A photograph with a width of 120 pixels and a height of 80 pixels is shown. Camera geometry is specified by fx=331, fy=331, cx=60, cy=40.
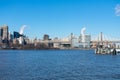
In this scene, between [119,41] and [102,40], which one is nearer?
[119,41]

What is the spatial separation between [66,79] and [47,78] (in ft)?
7.61

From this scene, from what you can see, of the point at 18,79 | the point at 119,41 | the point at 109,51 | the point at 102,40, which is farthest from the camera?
the point at 102,40

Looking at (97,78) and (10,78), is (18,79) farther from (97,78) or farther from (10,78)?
(97,78)

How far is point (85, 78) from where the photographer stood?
39.4 metres

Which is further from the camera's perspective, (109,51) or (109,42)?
(109,42)

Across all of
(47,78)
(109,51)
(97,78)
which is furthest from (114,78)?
(109,51)

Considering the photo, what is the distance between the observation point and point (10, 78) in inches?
1523

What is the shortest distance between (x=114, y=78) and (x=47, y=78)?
313 inches

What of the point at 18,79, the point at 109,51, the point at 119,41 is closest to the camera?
the point at 18,79

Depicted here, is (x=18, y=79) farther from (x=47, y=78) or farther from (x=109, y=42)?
(x=109, y=42)

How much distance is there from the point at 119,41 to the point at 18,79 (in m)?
153

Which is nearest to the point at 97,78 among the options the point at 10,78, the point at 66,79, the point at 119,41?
the point at 66,79

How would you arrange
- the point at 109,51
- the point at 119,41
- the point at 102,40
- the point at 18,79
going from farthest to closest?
1. the point at 102,40
2. the point at 119,41
3. the point at 109,51
4. the point at 18,79

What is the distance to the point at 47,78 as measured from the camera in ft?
128
